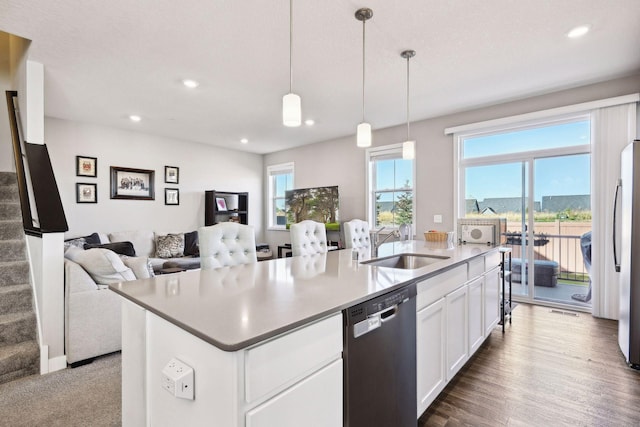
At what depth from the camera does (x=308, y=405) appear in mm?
1000

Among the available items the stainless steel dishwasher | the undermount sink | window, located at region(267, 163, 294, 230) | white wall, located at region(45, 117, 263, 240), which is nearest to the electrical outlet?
the stainless steel dishwasher

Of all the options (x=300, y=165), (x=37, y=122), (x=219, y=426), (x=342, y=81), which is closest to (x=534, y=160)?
(x=342, y=81)

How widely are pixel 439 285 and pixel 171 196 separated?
17.2 feet

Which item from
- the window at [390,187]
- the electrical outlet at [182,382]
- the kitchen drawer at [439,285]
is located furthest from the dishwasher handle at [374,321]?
the window at [390,187]

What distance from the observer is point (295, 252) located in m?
2.94

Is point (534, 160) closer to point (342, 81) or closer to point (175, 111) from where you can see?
point (342, 81)

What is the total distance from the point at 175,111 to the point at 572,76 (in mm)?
4785

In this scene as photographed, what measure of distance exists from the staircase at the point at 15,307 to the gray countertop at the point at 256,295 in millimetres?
1772

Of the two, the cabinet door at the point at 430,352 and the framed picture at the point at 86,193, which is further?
the framed picture at the point at 86,193

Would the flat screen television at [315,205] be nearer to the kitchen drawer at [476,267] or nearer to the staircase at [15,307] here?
the kitchen drawer at [476,267]

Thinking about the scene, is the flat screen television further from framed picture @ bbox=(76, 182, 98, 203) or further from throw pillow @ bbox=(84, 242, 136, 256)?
framed picture @ bbox=(76, 182, 98, 203)

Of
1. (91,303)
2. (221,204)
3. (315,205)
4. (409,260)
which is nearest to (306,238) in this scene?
(409,260)

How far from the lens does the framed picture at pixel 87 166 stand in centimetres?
470

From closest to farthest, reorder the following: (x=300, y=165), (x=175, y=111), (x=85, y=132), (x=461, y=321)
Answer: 1. (x=461, y=321)
2. (x=175, y=111)
3. (x=85, y=132)
4. (x=300, y=165)
